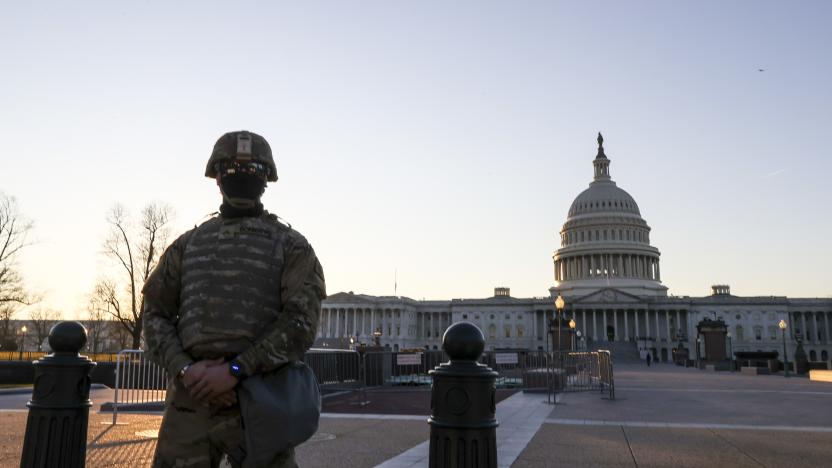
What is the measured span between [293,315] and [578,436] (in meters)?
8.80

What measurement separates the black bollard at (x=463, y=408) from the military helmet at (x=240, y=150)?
1731mm

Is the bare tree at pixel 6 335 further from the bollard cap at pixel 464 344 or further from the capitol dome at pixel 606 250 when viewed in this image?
the capitol dome at pixel 606 250

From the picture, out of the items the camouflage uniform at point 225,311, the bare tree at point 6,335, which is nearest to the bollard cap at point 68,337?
the camouflage uniform at point 225,311

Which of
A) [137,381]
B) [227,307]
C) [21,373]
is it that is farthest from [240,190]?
[21,373]

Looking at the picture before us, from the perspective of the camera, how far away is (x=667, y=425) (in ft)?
42.5

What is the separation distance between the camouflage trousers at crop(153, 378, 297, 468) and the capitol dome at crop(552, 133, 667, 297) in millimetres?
124693

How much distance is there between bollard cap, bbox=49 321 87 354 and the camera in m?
5.27

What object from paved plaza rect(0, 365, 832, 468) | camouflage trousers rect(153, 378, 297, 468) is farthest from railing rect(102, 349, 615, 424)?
camouflage trousers rect(153, 378, 297, 468)

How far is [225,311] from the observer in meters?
3.97

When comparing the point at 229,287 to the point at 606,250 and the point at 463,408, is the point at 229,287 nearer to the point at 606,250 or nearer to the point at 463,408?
the point at 463,408

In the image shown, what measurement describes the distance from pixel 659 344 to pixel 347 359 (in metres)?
104

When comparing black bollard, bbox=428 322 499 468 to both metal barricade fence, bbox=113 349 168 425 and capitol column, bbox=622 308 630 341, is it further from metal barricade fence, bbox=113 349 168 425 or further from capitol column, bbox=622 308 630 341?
capitol column, bbox=622 308 630 341

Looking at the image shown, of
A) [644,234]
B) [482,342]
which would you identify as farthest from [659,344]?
[482,342]

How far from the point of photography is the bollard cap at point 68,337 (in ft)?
17.3
